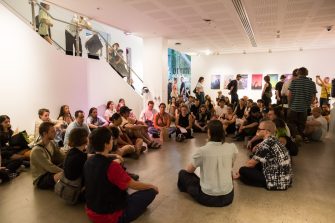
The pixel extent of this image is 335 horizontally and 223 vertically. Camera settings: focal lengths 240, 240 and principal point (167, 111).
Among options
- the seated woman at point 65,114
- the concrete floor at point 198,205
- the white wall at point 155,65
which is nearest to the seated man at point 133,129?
the concrete floor at point 198,205

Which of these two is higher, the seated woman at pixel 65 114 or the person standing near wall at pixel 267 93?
the person standing near wall at pixel 267 93

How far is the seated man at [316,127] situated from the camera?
6.59 meters

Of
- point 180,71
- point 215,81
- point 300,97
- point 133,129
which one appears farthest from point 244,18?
point 180,71

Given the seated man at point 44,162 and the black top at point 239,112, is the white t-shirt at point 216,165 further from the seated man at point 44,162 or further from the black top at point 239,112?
the black top at point 239,112

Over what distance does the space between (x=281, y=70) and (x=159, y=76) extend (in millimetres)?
7568

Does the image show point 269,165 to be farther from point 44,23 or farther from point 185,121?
point 44,23

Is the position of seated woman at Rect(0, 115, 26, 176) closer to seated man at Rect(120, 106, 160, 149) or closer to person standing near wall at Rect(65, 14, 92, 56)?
seated man at Rect(120, 106, 160, 149)

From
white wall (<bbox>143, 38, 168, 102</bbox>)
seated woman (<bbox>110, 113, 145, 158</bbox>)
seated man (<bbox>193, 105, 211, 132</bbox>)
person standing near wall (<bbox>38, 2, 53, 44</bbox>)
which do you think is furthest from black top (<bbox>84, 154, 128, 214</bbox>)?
white wall (<bbox>143, 38, 168, 102</bbox>)

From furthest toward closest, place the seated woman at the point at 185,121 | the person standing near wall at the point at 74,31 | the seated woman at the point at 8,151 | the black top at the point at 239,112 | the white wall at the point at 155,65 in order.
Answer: the white wall at the point at 155,65, the black top at the point at 239,112, the person standing near wall at the point at 74,31, the seated woman at the point at 185,121, the seated woman at the point at 8,151

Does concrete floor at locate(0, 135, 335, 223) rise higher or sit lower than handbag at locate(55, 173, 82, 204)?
lower

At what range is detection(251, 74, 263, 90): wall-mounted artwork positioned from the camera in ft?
45.6

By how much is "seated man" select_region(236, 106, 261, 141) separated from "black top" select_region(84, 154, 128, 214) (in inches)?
191

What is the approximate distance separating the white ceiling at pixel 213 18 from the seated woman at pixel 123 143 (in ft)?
9.63

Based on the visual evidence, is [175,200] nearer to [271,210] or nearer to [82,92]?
[271,210]
